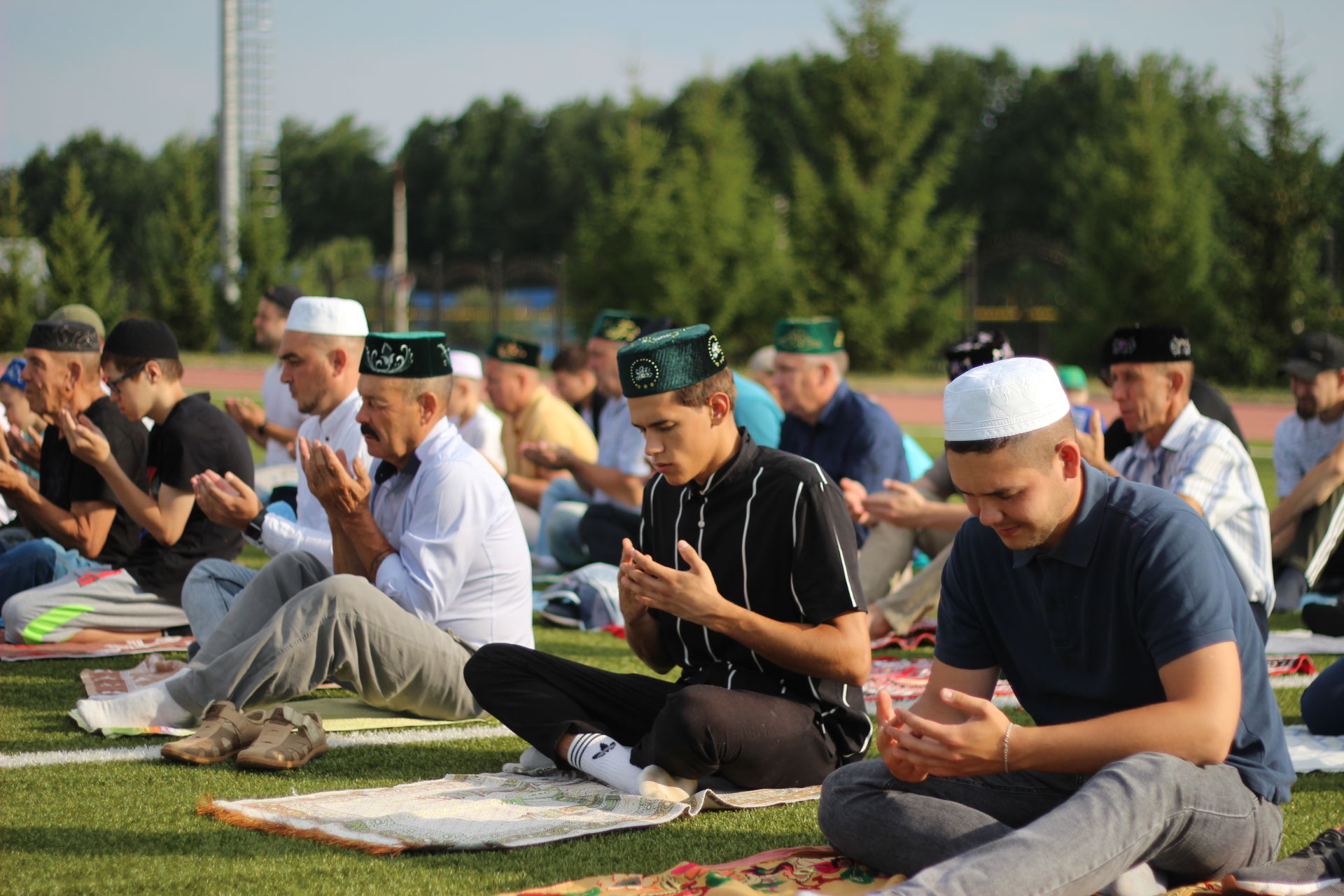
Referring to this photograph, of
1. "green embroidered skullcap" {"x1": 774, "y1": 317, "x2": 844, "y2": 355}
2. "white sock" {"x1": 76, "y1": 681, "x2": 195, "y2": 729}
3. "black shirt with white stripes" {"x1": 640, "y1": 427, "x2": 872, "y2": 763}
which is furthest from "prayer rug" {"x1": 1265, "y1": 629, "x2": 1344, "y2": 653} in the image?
"white sock" {"x1": 76, "y1": 681, "x2": 195, "y2": 729}

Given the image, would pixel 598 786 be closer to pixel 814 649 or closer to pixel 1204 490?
pixel 814 649

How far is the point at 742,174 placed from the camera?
33.2m

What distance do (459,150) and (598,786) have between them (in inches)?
2827

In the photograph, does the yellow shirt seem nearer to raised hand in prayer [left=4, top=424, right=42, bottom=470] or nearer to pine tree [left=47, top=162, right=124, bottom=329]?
raised hand in prayer [left=4, top=424, right=42, bottom=470]

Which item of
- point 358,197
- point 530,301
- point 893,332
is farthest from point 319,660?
point 358,197

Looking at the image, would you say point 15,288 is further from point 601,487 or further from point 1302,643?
point 1302,643

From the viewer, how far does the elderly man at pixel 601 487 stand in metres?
8.42

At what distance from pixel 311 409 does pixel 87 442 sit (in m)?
1.04

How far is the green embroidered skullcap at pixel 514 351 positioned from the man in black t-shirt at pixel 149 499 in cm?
343

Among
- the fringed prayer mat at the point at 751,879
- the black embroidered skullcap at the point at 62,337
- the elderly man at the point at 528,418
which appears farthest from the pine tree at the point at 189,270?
A: the fringed prayer mat at the point at 751,879

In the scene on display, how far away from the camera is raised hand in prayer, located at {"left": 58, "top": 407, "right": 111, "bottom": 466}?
20.0ft

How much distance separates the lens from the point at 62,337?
725 cm

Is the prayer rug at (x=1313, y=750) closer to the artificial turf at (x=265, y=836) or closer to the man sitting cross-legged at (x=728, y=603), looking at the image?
the artificial turf at (x=265, y=836)

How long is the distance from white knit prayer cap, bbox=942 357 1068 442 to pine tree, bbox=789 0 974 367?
27421 millimetres
